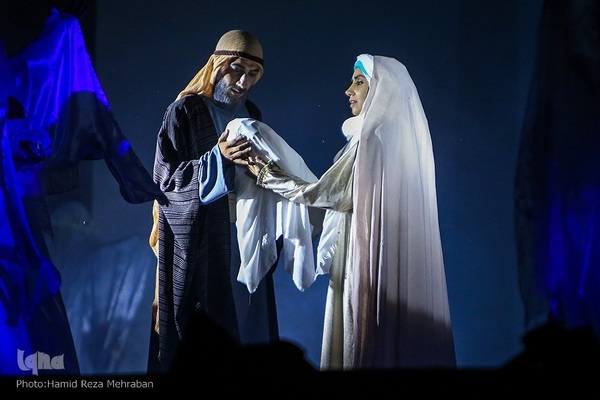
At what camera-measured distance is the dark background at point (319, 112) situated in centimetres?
472

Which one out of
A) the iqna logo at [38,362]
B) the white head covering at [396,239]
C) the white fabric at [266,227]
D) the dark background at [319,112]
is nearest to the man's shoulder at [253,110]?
the dark background at [319,112]

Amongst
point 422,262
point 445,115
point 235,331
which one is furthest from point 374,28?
point 235,331

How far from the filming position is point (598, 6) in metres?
4.63

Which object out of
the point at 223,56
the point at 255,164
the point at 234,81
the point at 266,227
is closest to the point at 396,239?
the point at 266,227

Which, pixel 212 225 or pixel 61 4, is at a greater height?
pixel 61 4

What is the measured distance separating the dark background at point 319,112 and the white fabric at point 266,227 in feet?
0.59

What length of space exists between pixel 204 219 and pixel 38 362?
0.97 m

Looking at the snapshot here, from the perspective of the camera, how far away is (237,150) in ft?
15.0

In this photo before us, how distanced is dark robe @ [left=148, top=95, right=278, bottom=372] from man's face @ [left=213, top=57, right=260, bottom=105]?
0.11 metres

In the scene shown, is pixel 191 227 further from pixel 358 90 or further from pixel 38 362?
pixel 358 90

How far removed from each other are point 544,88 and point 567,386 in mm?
1841

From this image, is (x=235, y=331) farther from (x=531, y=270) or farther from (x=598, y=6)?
(x=598, y=6)

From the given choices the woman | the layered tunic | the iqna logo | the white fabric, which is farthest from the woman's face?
the iqna logo

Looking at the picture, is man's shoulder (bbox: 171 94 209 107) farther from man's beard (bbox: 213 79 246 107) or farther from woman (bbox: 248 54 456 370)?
woman (bbox: 248 54 456 370)
